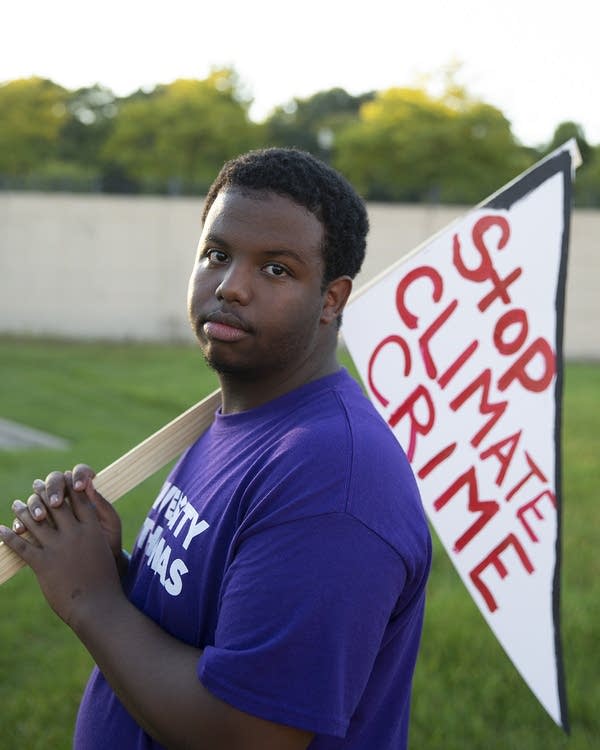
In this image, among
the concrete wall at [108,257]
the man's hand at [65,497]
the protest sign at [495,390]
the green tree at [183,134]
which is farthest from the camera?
the green tree at [183,134]

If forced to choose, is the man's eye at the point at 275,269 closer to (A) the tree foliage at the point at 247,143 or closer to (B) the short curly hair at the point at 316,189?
(B) the short curly hair at the point at 316,189

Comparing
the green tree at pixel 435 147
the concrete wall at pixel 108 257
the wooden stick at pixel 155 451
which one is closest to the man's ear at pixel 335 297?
the wooden stick at pixel 155 451

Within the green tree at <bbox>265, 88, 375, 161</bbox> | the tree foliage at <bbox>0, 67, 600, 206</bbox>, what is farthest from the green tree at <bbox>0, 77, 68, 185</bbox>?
the green tree at <bbox>265, 88, 375, 161</bbox>

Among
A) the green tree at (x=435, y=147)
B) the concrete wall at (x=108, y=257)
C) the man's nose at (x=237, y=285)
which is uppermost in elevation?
the man's nose at (x=237, y=285)

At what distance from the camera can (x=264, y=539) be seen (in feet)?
4.33

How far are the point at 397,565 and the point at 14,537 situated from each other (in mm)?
656

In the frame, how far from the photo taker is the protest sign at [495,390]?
236 cm

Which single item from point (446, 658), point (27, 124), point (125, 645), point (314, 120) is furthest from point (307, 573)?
point (314, 120)

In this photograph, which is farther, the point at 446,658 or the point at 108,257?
the point at 108,257

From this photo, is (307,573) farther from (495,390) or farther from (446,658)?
(446,658)

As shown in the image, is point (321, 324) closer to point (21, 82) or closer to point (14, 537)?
point (14, 537)

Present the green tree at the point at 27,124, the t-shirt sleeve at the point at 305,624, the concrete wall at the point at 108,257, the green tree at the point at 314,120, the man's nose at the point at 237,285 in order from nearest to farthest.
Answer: the t-shirt sleeve at the point at 305,624 < the man's nose at the point at 237,285 < the concrete wall at the point at 108,257 < the green tree at the point at 27,124 < the green tree at the point at 314,120

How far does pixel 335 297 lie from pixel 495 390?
2.99 feet

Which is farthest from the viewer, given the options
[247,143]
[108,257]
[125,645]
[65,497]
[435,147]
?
[247,143]
